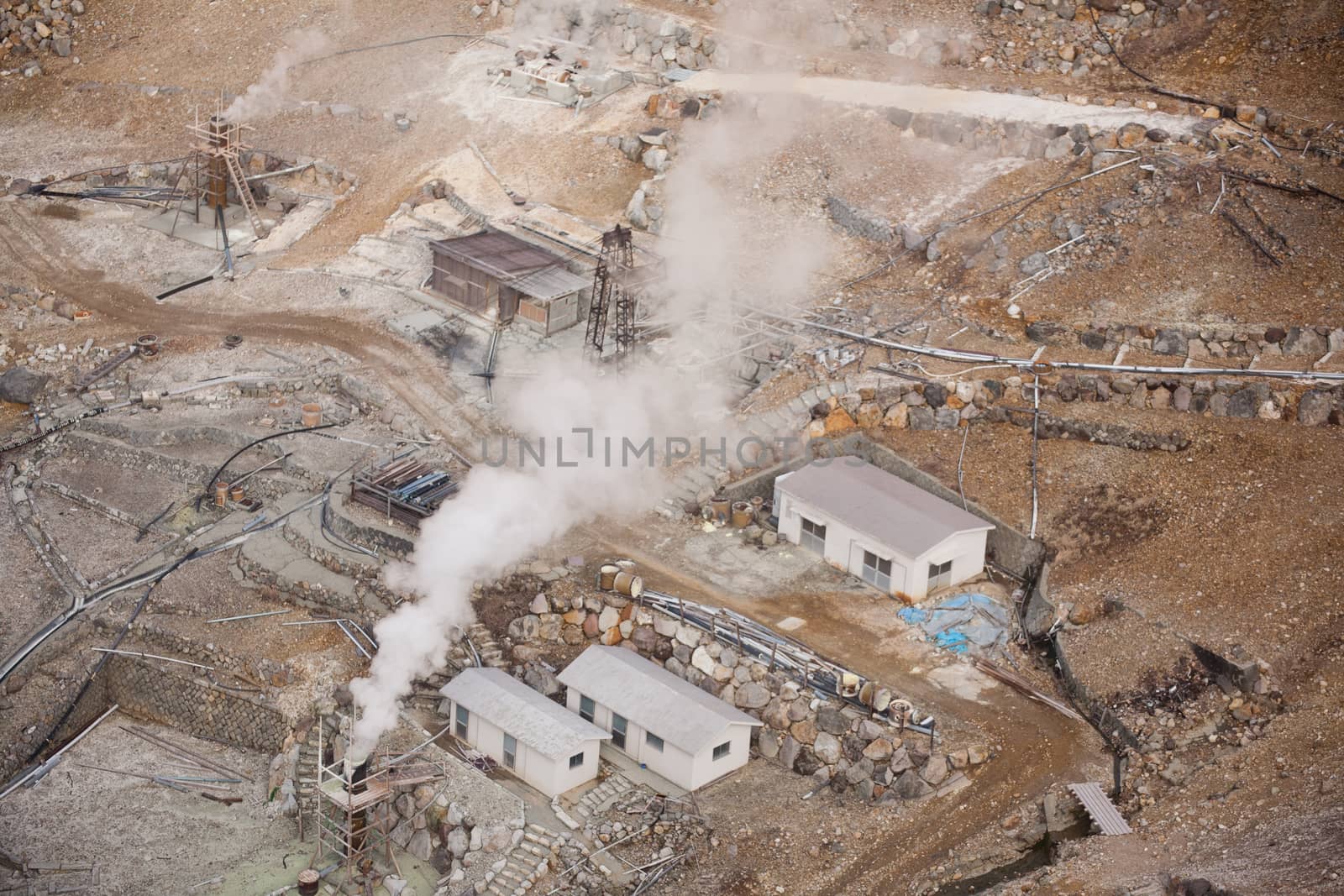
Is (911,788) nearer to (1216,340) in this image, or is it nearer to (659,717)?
(659,717)

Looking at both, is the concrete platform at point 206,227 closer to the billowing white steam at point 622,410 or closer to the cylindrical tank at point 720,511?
the billowing white steam at point 622,410

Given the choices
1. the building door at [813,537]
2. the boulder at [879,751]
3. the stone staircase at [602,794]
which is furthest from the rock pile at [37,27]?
the boulder at [879,751]

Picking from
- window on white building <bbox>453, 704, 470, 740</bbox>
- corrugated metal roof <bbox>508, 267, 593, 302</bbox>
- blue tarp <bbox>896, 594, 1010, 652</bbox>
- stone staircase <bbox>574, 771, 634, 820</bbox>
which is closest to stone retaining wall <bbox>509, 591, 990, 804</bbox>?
window on white building <bbox>453, 704, 470, 740</bbox>

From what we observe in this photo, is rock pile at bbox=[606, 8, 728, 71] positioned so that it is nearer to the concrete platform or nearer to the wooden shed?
the wooden shed

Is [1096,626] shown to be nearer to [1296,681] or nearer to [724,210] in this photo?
[1296,681]

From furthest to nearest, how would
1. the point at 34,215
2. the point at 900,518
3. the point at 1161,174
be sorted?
the point at 34,215 → the point at 1161,174 → the point at 900,518

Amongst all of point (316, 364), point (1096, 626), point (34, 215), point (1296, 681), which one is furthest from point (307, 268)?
point (1296, 681)
